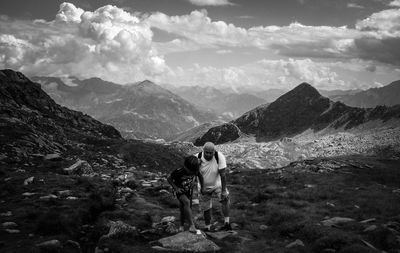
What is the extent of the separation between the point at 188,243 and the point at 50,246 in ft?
14.0

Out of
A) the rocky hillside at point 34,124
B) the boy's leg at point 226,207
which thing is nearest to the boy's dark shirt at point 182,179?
the boy's leg at point 226,207

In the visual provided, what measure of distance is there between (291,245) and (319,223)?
340 cm

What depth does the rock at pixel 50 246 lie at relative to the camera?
36.0ft

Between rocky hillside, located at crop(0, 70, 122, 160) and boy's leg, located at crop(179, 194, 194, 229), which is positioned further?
rocky hillside, located at crop(0, 70, 122, 160)

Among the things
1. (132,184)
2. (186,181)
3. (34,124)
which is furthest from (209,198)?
(34,124)

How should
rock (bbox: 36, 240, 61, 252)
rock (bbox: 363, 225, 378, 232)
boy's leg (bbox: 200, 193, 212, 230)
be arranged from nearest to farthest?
rock (bbox: 36, 240, 61, 252)
rock (bbox: 363, 225, 378, 232)
boy's leg (bbox: 200, 193, 212, 230)

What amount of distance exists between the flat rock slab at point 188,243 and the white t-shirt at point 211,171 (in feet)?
6.65

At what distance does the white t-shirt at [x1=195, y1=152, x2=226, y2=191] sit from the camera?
44.6 feet

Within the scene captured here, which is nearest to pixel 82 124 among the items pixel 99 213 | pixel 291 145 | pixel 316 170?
pixel 291 145

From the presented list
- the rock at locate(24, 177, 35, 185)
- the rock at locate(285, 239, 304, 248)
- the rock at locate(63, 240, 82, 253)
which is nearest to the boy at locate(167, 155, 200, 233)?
the rock at locate(285, 239, 304, 248)

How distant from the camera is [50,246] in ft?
36.5

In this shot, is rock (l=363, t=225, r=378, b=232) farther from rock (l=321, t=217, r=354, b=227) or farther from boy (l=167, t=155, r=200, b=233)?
boy (l=167, t=155, r=200, b=233)

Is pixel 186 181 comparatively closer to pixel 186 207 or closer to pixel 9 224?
pixel 186 207

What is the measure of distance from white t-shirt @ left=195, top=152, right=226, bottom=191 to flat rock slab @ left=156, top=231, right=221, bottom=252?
2027 millimetres
